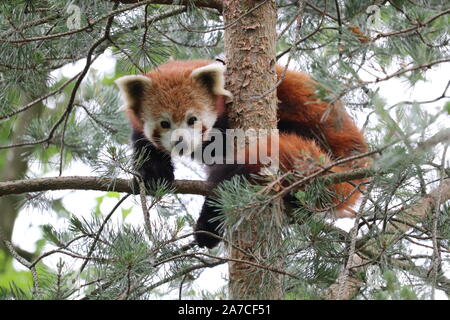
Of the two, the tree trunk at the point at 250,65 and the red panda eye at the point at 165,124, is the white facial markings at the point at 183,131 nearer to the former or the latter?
the red panda eye at the point at 165,124

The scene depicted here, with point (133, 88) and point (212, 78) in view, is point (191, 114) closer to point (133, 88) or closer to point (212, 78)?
point (212, 78)

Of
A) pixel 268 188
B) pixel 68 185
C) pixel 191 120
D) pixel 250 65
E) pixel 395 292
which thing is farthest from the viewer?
pixel 191 120

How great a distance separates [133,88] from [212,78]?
58 cm

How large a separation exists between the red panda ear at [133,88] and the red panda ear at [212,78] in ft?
1.15

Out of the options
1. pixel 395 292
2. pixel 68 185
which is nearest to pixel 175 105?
pixel 68 185

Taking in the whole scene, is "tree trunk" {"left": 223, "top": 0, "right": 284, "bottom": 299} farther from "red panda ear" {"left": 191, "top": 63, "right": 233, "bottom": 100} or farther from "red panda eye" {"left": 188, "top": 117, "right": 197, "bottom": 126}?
"red panda eye" {"left": 188, "top": 117, "right": 197, "bottom": 126}

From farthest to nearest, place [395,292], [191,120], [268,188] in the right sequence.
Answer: [191,120] → [268,188] → [395,292]

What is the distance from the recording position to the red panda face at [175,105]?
371cm

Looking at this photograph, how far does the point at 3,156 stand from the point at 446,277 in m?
7.03

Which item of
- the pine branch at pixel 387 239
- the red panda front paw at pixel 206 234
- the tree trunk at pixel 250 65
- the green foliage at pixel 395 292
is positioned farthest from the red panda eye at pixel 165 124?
the green foliage at pixel 395 292

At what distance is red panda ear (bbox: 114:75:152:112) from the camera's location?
12.4ft

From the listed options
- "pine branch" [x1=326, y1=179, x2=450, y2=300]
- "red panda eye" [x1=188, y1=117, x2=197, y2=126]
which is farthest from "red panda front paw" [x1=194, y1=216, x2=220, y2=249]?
"pine branch" [x1=326, y1=179, x2=450, y2=300]

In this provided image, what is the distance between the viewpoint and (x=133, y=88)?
3.85 meters
